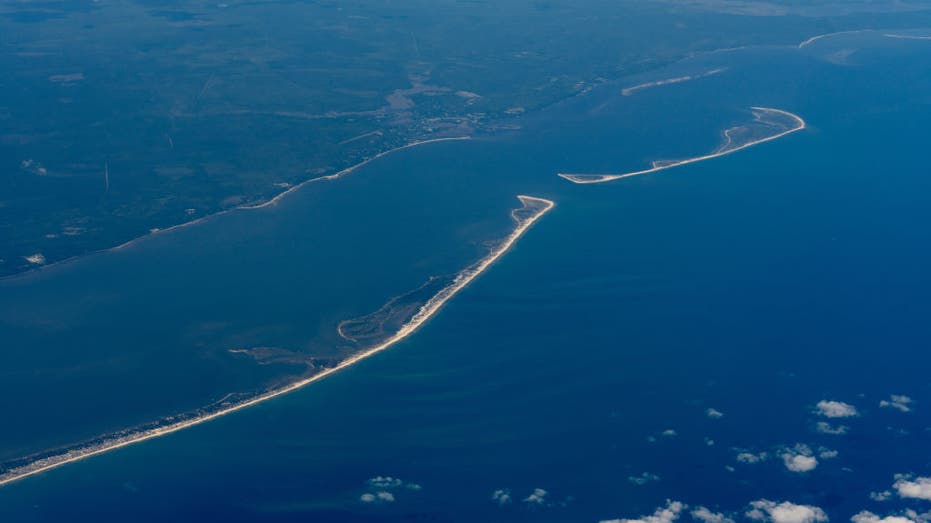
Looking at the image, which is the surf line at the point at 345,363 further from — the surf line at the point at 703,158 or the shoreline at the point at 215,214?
the shoreline at the point at 215,214

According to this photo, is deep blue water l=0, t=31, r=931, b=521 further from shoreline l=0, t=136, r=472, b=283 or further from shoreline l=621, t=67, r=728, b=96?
shoreline l=621, t=67, r=728, b=96

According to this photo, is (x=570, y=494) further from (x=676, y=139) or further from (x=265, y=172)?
(x=676, y=139)

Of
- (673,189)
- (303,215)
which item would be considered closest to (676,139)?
(673,189)

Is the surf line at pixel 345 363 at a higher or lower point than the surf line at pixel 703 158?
lower

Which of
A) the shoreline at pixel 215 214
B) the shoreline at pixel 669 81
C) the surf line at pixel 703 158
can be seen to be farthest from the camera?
the shoreline at pixel 669 81

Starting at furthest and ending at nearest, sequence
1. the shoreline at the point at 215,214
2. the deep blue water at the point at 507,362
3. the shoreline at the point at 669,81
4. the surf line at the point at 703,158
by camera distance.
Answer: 1. the shoreline at the point at 669,81
2. the surf line at the point at 703,158
3. the shoreline at the point at 215,214
4. the deep blue water at the point at 507,362

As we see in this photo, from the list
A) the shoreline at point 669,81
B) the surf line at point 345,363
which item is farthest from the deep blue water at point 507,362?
the shoreline at point 669,81

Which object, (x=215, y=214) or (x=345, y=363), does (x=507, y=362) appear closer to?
(x=345, y=363)

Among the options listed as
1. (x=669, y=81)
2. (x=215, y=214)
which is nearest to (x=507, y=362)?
(x=215, y=214)
